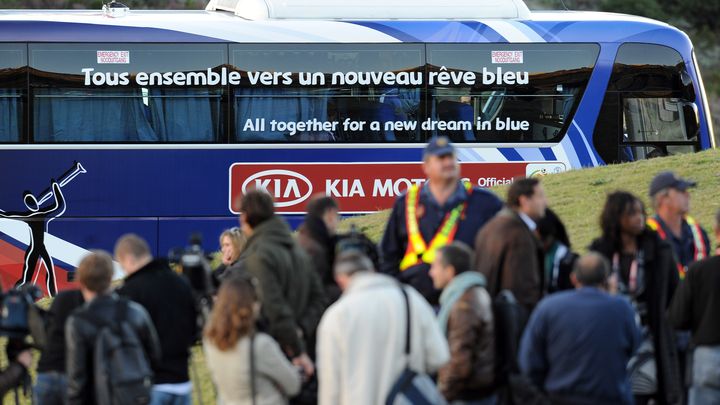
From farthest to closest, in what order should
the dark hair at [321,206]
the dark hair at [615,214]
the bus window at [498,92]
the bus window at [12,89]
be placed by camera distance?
the bus window at [498,92], the bus window at [12,89], the dark hair at [321,206], the dark hair at [615,214]

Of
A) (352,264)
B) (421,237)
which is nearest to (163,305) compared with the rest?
(352,264)

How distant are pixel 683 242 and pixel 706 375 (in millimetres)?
928

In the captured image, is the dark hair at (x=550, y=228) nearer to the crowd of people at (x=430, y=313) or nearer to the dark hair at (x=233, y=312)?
the crowd of people at (x=430, y=313)

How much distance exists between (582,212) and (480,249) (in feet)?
22.7

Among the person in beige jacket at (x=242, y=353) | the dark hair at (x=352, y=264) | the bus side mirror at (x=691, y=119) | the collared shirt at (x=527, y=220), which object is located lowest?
the person in beige jacket at (x=242, y=353)

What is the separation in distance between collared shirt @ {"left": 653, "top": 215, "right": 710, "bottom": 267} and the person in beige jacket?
9.05 ft

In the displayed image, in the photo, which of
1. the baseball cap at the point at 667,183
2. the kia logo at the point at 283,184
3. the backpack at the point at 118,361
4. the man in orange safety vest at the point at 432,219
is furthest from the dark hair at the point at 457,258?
the kia logo at the point at 283,184

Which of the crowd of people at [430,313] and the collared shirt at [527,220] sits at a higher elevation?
the collared shirt at [527,220]

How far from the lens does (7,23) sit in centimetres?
1805

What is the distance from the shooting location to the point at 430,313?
291 inches

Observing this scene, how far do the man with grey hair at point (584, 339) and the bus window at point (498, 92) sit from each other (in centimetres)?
1114

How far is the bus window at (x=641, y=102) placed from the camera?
62.8ft

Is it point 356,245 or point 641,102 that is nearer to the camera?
point 356,245

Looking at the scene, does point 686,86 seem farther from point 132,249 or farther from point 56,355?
point 56,355
